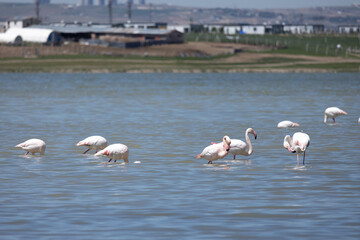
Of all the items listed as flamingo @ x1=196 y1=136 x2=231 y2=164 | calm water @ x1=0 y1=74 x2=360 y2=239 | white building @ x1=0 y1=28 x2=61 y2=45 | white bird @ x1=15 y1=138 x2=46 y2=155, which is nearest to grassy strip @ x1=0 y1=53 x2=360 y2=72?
white building @ x1=0 y1=28 x2=61 y2=45

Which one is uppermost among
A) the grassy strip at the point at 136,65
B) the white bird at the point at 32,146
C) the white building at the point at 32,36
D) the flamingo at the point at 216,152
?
the flamingo at the point at 216,152

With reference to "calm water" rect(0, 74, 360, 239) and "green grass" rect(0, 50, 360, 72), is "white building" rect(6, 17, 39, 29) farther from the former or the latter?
"calm water" rect(0, 74, 360, 239)

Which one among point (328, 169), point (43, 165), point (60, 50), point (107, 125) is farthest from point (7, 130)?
point (60, 50)

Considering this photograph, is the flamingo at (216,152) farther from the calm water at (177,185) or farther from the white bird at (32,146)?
the white bird at (32,146)

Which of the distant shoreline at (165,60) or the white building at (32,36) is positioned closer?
the distant shoreline at (165,60)

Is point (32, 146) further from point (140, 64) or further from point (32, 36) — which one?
point (32, 36)

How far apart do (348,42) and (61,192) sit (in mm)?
179516

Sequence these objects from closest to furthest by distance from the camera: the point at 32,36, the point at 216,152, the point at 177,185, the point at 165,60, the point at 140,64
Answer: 1. the point at 177,185
2. the point at 216,152
3. the point at 140,64
4. the point at 165,60
5. the point at 32,36

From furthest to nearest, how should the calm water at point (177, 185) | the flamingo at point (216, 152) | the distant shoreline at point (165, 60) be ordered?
the distant shoreline at point (165, 60)
the flamingo at point (216, 152)
the calm water at point (177, 185)


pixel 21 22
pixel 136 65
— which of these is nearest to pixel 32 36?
pixel 21 22

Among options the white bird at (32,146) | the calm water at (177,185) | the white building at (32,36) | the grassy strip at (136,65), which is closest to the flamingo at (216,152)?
the calm water at (177,185)

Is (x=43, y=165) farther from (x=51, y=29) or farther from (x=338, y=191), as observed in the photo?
(x=51, y=29)

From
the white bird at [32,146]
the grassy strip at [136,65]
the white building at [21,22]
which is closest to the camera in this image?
the white bird at [32,146]

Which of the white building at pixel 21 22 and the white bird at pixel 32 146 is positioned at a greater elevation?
the white bird at pixel 32 146
